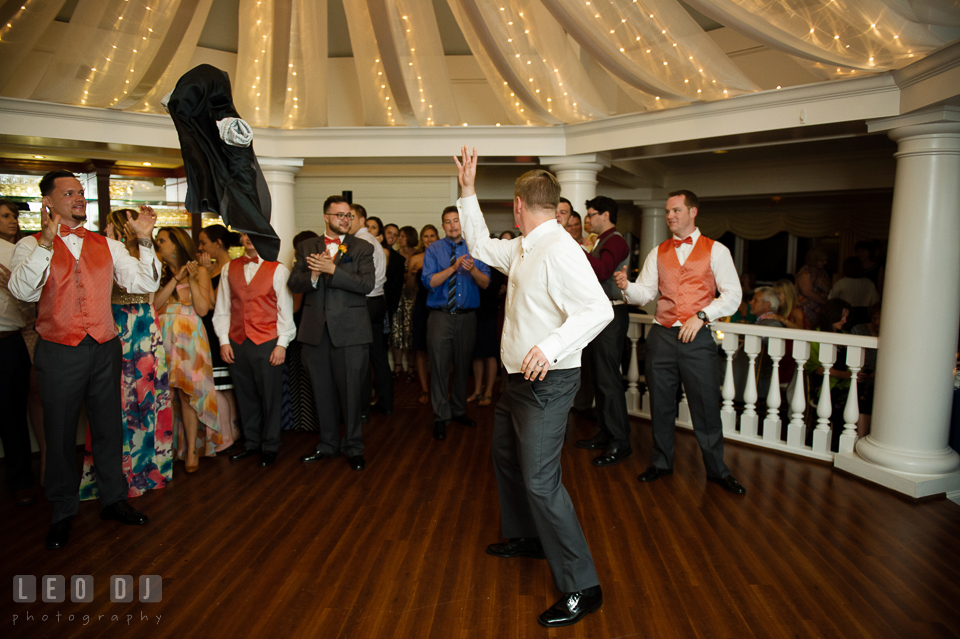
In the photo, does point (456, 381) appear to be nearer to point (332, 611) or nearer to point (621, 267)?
point (621, 267)

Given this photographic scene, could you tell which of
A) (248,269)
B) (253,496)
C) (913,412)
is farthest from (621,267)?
(253,496)

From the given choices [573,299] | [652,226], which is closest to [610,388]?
[573,299]

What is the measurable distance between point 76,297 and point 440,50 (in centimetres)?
280

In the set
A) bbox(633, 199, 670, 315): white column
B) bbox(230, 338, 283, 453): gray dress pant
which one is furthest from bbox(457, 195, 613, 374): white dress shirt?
bbox(633, 199, 670, 315): white column

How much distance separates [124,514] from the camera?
110 inches

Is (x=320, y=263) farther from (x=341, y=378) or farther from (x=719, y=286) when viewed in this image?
(x=719, y=286)

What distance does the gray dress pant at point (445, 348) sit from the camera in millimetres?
4184

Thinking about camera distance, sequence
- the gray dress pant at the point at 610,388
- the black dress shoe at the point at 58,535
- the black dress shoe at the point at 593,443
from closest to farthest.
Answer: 1. the black dress shoe at the point at 58,535
2. the gray dress pant at the point at 610,388
3. the black dress shoe at the point at 593,443

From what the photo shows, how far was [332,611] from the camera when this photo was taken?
2119 millimetres

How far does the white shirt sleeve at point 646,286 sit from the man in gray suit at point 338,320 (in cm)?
158

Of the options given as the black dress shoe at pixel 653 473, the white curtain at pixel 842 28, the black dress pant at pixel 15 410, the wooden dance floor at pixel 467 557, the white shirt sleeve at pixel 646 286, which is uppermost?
the white curtain at pixel 842 28

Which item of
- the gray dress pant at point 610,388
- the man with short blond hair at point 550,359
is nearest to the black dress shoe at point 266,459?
the man with short blond hair at point 550,359

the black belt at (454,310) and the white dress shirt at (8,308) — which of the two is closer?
the white dress shirt at (8,308)

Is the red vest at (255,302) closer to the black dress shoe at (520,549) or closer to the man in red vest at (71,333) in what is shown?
the man in red vest at (71,333)
